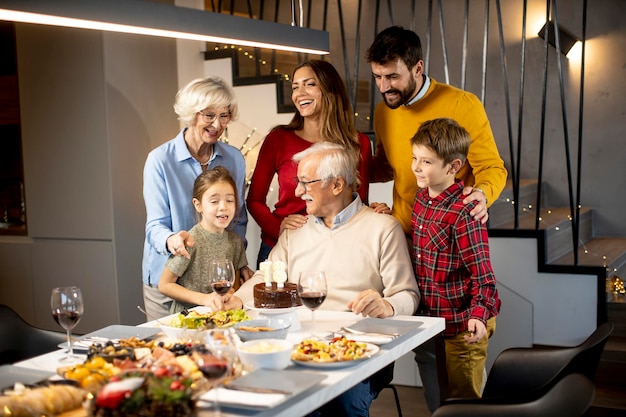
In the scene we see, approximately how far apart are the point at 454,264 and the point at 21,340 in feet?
5.59

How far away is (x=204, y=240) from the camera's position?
3.09 meters

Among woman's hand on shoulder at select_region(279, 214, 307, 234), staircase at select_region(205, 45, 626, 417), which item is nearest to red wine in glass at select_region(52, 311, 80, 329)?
woman's hand on shoulder at select_region(279, 214, 307, 234)

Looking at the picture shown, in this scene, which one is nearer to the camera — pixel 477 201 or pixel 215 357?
pixel 215 357

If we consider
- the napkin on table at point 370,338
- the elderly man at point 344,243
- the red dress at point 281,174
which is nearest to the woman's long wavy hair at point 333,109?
the red dress at point 281,174

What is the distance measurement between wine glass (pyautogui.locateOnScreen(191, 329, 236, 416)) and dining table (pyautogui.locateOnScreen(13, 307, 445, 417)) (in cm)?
6

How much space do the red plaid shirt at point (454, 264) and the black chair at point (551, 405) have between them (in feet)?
2.29

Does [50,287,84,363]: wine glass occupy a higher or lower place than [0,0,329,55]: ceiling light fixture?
lower

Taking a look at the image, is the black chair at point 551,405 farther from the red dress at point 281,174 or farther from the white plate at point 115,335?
the red dress at point 281,174

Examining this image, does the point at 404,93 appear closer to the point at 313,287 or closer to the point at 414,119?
the point at 414,119

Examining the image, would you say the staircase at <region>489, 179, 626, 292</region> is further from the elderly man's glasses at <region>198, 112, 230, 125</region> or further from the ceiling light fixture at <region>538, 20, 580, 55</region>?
the elderly man's glasses at <region>198, 112, 230, 125</region>

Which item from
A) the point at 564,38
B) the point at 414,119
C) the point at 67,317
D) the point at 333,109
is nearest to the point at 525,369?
the point at 414,119

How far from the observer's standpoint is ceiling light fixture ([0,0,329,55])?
172 centimetres

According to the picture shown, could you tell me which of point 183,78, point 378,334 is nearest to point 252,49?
point 183,78

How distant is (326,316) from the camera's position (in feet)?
8.88
